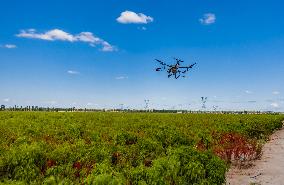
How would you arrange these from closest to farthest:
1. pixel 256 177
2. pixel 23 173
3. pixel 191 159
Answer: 1. pixel 23 173
2. pixel 191 159
3. pixel 256 177

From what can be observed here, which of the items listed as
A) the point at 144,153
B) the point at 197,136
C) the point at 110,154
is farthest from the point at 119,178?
the point at 197,136

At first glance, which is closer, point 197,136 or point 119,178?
point 119,178

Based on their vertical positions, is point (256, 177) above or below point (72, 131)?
below

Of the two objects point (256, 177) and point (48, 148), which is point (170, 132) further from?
point (48, 148)

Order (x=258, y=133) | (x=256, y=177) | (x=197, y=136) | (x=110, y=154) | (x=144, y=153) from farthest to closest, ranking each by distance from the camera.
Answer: (x=258, y=133), (x=197, y=136), (x=256, y=177), (x=144, y=153), (x=110, y=154)

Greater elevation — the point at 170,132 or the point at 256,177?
the point at 170,132

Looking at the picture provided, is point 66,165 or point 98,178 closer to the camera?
point 98,178

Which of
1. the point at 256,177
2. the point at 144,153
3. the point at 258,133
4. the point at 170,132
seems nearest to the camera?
the point at 144,153

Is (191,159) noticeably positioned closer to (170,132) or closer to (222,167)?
(222,167)

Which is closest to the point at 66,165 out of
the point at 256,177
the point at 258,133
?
the point at 256,177
